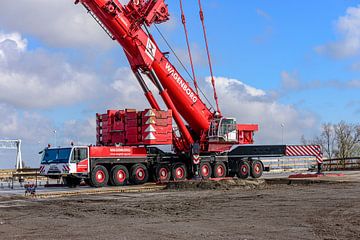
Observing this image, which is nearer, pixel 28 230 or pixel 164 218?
pixel 28 230

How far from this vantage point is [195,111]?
30453 mm


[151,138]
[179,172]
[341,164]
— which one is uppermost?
[151,138]

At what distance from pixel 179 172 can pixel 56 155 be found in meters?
6.90

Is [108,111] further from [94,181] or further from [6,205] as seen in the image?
[6,205]

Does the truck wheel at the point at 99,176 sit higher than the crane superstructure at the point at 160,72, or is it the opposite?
the crane superstructure at the point at 160,72

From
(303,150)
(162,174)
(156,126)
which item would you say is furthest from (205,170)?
(303,150)

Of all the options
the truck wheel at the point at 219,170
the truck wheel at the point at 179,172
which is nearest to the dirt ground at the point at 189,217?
the truck wheel at the point at 179,172

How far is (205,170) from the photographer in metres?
30.8

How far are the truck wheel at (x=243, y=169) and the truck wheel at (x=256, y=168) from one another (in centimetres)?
33

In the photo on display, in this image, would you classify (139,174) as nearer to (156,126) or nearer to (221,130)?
(156,126)

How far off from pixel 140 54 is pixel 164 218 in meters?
16.1

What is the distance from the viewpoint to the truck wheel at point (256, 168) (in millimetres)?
32656

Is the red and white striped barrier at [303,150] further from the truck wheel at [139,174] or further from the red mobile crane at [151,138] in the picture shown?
the truck wheel at [139,174]

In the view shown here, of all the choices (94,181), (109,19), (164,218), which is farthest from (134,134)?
(164,218)
